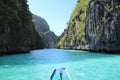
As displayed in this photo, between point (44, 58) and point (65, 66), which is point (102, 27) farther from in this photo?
point (65, 66)

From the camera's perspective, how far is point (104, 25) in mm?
72438

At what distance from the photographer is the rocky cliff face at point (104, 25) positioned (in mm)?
70250

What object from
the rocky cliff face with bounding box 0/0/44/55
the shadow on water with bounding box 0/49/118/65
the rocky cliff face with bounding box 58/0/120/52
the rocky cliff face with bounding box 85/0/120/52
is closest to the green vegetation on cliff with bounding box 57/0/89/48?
the rocky cliff face with bounding box 58/0/120/52

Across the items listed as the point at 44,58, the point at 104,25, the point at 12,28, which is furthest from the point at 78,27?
the point at 44,58

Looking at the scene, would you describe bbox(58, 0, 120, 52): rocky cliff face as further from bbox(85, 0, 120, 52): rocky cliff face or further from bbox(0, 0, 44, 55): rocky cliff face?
bbox(0, 0, 44, 55): rocky cliff face

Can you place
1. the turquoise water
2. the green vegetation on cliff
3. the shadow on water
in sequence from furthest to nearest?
the green vegetation on cliff → the shadow on water → the turquoise water

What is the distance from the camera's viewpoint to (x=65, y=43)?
124m

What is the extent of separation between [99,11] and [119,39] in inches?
431

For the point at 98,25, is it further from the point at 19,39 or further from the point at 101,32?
the point at 19,39

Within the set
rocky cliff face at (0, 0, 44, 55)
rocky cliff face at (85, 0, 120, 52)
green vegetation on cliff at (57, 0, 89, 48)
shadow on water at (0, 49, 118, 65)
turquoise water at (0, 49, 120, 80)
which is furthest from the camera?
green vegetation on cliff at (57, 0, 89, 48)

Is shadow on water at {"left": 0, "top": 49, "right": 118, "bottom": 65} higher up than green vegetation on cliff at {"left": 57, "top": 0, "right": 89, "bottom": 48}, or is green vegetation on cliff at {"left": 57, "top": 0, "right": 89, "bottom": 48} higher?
green vegetation on cliff at {"left": 57, "top": 0, "right": 89, "bottom": 48}

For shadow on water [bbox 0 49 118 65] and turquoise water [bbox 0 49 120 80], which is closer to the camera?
turquoise water [bbox 0 49 120 80]

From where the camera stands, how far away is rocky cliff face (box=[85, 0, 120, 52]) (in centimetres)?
7025

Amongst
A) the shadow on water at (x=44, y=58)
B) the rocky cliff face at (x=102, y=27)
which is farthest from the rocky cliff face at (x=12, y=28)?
the rocky cliff face at (x=102, y=27)
